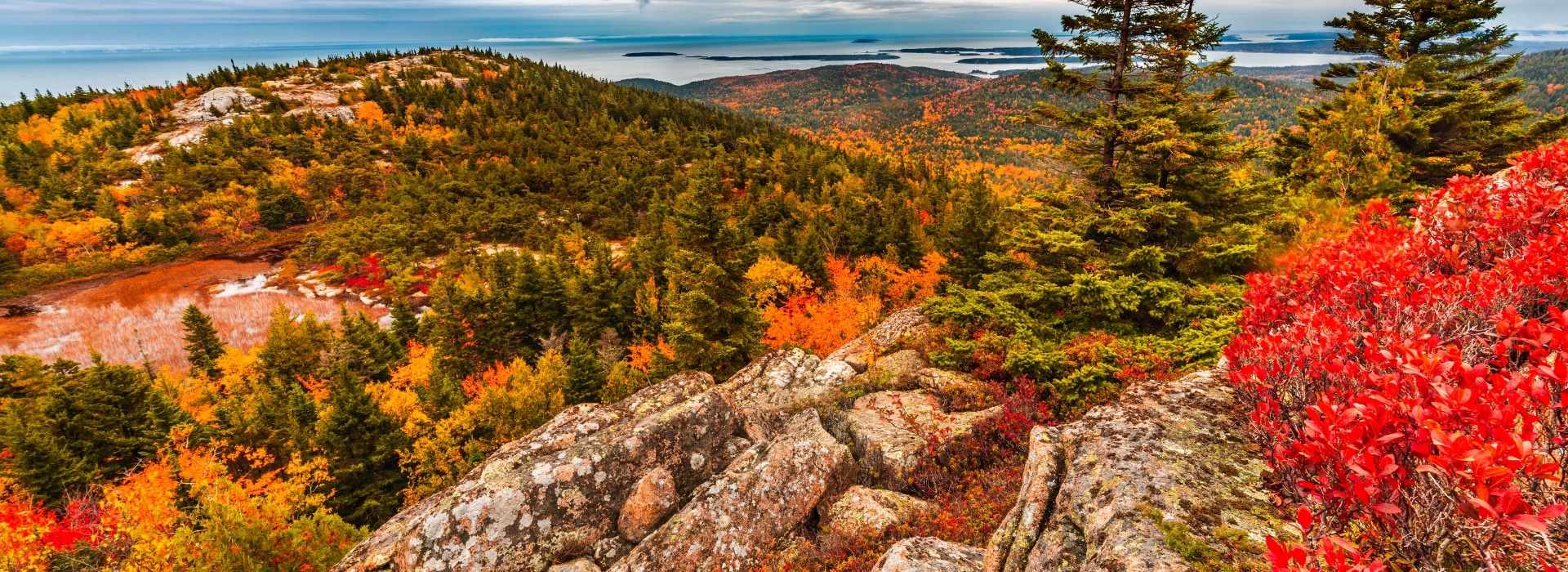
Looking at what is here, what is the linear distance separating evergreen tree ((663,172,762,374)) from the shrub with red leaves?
65.0 feet

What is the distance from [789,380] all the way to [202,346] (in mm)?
55234

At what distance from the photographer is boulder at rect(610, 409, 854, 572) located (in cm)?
1001

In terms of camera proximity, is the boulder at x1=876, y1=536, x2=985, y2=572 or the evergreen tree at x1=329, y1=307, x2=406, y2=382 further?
the evergreen tree at x1=329, y1=307, x2=406, y2=382

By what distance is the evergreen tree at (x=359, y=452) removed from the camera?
88.0 ft

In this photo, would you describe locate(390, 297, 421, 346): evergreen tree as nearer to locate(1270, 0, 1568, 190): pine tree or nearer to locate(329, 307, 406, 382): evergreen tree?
locate(329, 307, 406, 382): evergreen tree

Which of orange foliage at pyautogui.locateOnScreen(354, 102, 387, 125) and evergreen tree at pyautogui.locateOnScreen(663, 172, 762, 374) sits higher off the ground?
orange foliage at pyautogui.locateOnScreen(354, 102, 387, 125)

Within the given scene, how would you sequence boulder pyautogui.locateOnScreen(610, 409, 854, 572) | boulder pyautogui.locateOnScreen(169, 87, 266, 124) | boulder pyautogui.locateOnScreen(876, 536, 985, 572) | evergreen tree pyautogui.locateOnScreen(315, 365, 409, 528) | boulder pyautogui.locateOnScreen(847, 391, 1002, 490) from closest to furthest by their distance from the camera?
boulder pyautogui.locateOnScreen(876, 536, 985, 572) → boulder pyautogui.locateOnScreen(610, 409, 854, 572) → boulder pyautogui.locateOnScreen(847, 391, 1002, 490) → evergreen tree pyautogui.locateOnScreen(315, 365, 409, 528) → boulder pyautogui.locateOnScreen(169, 87, 266, 124)

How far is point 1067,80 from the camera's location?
14.4m

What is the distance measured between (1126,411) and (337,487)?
1395 inches

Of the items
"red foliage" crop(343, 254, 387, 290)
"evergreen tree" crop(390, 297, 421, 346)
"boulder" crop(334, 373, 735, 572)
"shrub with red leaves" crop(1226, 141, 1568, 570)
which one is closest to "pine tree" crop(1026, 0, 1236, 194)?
"shrub with red leaves" crop(1226, 141, 1568, 570)

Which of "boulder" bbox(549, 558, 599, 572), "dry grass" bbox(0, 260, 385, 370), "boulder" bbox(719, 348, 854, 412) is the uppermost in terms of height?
"boulder" bbox(719, 348, 854, 412)

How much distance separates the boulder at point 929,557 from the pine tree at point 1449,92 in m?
20.3

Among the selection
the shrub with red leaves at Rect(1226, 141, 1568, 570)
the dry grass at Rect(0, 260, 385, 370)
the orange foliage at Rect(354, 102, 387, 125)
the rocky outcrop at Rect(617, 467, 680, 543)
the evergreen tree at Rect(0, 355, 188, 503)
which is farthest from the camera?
the orange foliage at Rect(354, 102, 387, 125)

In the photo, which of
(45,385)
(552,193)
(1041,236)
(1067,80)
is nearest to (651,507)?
(1041,236)
